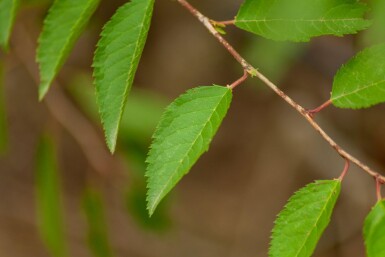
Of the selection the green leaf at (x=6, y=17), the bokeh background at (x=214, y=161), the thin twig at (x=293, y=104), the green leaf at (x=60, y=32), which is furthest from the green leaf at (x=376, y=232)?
the bokeh background at (x=214, y=161)

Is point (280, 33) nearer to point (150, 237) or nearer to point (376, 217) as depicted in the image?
point (376, 217)

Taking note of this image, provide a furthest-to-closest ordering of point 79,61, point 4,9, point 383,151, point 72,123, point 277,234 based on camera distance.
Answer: point 79,61 → point 383,151 → point 72,123 → point 4,9 → point 277,234

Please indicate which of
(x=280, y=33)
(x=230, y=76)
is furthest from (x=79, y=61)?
(x=280, y=33)

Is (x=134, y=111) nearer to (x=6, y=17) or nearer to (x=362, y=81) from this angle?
(x=6, y=17)

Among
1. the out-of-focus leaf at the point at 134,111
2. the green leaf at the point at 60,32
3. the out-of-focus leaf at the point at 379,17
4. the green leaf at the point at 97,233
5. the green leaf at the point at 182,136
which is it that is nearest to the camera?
the green leaf at the point at 182,136

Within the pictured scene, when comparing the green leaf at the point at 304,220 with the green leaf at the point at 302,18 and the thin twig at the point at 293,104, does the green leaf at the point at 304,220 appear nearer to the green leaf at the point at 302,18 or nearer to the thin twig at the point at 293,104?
the thin twig at the point at 293,104

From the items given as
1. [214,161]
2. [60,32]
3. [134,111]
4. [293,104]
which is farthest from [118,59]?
[214,161]

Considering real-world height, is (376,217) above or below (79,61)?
below
